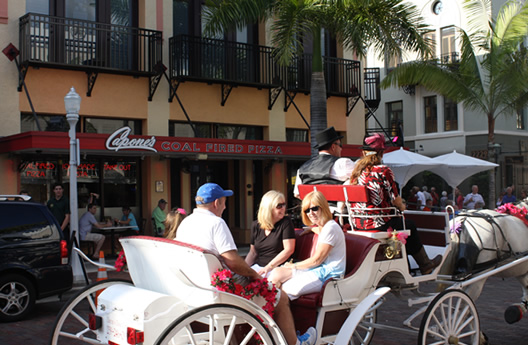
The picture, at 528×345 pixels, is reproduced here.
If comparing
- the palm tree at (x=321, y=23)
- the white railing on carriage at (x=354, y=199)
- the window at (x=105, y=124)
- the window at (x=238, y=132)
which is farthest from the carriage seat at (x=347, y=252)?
the window at (x=238, y=132)

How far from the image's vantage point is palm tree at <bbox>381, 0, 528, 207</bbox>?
18.8 meters

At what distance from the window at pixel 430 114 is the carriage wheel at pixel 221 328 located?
29.1 m

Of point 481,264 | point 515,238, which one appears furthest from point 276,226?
point 515,238

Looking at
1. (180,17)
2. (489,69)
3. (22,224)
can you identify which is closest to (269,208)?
(22,224)

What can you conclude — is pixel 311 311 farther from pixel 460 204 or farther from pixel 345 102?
pixel 460 204

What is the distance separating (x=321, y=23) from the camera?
49.9 ft

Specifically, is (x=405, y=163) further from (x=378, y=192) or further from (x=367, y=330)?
(x=378, y=192)

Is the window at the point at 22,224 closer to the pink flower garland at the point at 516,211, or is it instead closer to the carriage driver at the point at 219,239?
the carriage driver at the point at 219,239

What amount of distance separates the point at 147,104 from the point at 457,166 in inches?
367

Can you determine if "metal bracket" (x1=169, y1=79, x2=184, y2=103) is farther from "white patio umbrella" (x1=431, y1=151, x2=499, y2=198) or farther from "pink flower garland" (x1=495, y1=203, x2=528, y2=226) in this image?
"pink flower garland" (x1=495, y1=203, x2=528, y2=226)

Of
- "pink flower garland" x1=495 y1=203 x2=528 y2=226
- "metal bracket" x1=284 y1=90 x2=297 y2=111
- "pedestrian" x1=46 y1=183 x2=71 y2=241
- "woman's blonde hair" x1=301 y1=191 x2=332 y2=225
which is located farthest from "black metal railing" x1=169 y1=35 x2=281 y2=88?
"woman's blonde hair" x1=301 y1=191 x2=332 y2=225

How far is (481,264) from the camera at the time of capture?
22.6 feet

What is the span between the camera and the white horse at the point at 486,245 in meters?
6.87

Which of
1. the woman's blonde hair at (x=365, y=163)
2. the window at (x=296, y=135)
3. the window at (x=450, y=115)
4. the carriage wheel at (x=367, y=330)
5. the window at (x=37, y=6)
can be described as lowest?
the carriage wheel at (x=367, y=330)
